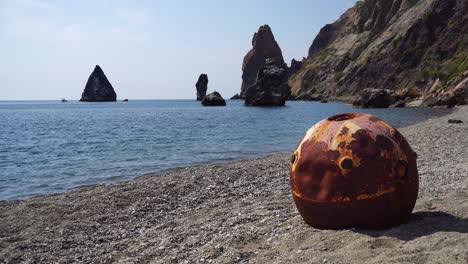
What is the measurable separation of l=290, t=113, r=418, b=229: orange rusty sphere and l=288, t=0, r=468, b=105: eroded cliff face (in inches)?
2219

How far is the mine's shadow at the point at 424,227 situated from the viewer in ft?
18.4

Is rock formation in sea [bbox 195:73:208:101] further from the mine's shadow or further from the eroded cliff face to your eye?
the mine's shadow

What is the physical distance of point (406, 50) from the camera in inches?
3548

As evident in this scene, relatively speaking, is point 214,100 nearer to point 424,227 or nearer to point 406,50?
point 406,50

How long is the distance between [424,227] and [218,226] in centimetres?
338

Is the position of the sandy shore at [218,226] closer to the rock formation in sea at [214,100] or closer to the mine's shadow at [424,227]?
the mine's shadow at [424,227]

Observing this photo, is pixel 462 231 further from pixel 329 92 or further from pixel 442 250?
pixel 329 92

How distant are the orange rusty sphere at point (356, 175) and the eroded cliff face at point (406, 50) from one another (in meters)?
56.4

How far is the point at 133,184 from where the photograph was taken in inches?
562

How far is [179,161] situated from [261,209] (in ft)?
41.3

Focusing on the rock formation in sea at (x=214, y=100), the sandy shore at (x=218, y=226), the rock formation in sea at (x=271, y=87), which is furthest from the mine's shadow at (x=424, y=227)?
the rock formation in sea at (x=214, y=100)

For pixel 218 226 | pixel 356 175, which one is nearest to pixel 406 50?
pixel 218 226

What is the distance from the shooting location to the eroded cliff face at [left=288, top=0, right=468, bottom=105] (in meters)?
78.2

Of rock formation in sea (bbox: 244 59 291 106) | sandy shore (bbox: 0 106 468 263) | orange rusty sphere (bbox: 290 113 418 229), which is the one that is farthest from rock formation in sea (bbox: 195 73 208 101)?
orange rusty sphere (bbox: 290 113 418 229)
